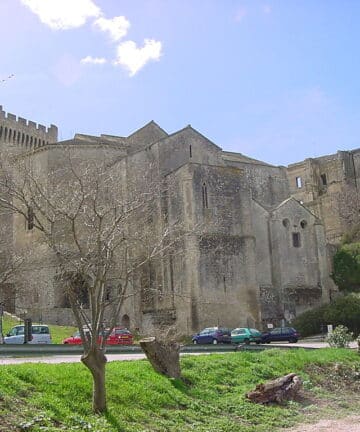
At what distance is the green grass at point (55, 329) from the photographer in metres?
36.5

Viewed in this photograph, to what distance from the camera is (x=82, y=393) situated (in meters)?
12.7

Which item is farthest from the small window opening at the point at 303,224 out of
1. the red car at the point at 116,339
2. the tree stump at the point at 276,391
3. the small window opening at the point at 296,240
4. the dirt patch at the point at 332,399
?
the tree stump at the point at 276,391

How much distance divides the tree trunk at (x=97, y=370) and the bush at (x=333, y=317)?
3060 centimetres

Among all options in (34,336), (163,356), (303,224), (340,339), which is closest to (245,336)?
(340,339)

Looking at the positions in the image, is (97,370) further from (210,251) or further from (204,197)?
(204,197)

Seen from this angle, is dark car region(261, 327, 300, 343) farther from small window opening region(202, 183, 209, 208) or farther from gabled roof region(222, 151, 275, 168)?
gabled roof region(222, 151, 275, 168)

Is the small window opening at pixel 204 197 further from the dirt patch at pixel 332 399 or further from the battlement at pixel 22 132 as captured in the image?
the battlement at pixel 22 132

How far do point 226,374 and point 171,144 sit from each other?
30904 millimetres

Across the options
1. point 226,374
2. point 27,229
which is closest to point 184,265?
point 27,229

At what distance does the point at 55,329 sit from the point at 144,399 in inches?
1080

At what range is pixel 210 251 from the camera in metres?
42.0

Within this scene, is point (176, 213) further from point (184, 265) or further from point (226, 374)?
point (226, 374)

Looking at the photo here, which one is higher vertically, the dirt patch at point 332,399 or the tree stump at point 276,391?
the tree stump at point 276,391

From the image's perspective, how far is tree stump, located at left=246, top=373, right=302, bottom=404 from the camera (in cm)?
1584
